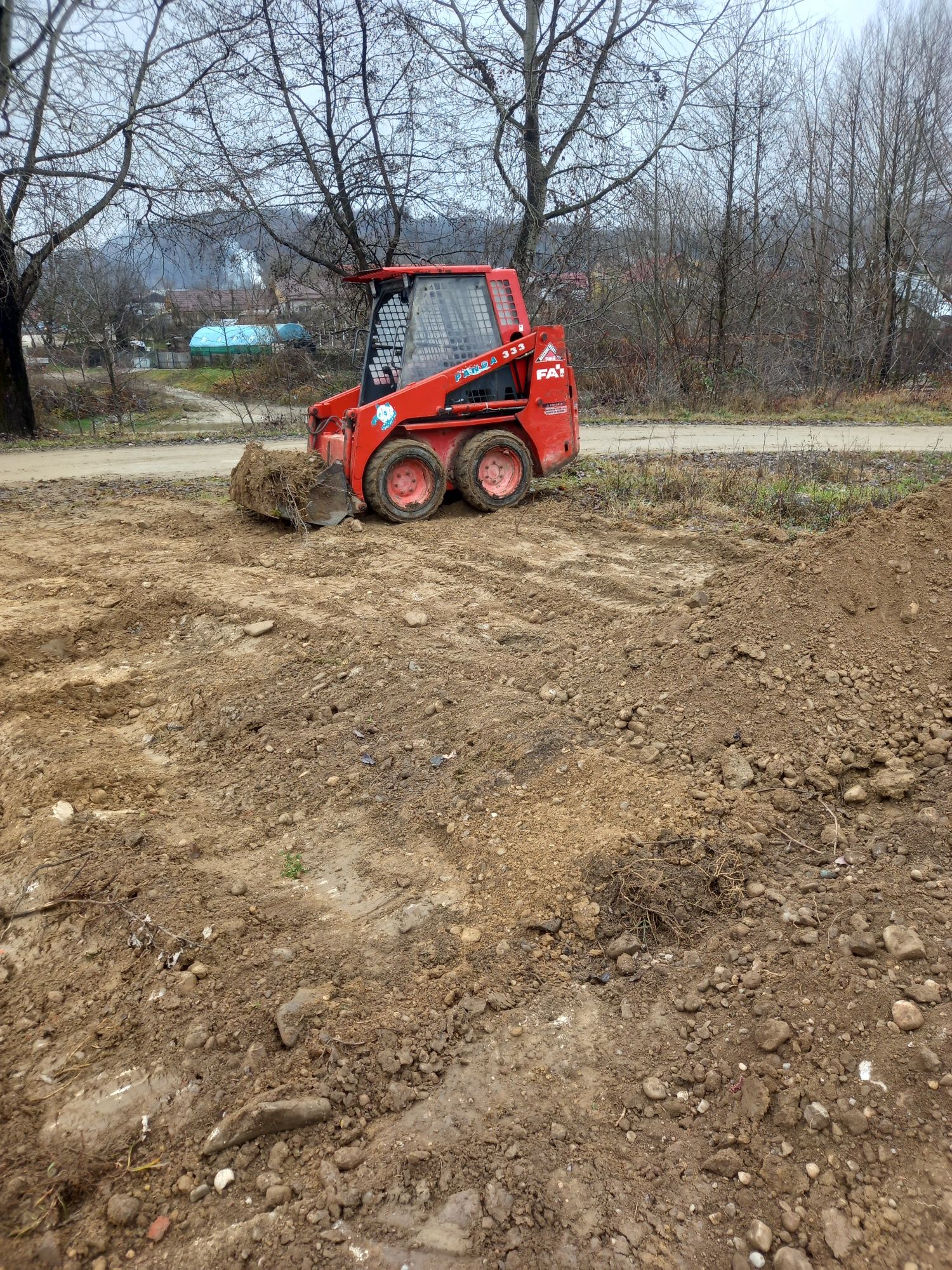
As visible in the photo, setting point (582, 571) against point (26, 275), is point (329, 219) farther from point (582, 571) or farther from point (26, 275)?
point (582, 571)

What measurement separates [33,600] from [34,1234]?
15.8 feet

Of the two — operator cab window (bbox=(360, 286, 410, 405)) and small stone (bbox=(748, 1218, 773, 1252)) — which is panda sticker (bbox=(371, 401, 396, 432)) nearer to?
operator cab window (bbox=(360, 286, 410, 405))

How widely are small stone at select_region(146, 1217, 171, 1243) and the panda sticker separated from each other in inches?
255

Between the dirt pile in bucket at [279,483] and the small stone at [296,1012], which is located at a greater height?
the dirt pile in bucket at [279,483]

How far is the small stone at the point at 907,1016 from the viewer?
2.10 metres

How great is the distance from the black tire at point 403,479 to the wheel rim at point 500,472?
0.45 metres

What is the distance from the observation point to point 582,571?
6406mm

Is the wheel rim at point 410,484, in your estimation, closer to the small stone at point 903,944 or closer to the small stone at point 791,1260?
the small stone at point 903,944

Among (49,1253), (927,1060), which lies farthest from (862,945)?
(49,1253)

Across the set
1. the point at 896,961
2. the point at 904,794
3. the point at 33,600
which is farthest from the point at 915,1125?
the point at 33,600

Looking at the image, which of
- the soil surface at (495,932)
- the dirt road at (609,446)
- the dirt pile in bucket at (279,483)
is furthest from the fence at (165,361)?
the soil surface at (495,932)

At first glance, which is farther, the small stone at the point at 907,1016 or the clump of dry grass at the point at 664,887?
the clump of dry grass at the point at 664,887

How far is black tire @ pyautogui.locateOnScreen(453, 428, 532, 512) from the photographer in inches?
321

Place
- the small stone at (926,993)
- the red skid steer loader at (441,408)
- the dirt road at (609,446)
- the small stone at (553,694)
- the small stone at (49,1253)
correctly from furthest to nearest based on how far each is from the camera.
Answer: the dirt road at (609,446) → the red skid steer loader at (441,408) → the small stone at (553,694) → the small stone at (926,993) → the small stone at (49,1253)
